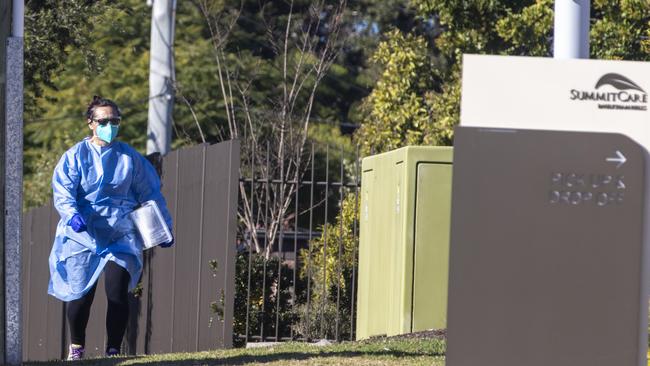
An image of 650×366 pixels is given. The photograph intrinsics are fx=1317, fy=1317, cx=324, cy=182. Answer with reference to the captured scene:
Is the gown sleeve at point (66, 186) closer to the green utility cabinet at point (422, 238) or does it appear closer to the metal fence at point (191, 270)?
the metal fence at point (191, 270)

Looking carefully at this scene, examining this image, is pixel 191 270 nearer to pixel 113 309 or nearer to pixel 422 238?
pixel 422 238

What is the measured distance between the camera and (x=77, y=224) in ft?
23.8

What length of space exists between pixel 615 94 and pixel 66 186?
4142mm

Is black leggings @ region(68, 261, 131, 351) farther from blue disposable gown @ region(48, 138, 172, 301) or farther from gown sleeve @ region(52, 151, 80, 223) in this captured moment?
gown sleeve @ region(52, 151, 80, 223)

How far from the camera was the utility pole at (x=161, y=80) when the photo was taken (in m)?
16.5

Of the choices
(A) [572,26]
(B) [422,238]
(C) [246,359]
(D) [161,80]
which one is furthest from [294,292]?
(D) [161,80]

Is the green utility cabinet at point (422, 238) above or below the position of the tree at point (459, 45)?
below

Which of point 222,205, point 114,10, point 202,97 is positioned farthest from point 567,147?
point 202,97

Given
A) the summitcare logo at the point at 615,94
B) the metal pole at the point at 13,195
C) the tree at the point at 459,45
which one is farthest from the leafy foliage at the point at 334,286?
the summitcare logo at the point at 615,94

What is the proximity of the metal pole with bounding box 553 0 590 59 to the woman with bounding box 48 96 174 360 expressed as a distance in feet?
10.4

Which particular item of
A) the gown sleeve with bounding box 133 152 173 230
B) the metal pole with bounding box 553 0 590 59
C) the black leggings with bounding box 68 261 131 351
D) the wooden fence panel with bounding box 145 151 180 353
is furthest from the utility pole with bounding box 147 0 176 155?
the metal pole with bounding box 553 0 590 59

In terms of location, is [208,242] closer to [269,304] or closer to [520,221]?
[269,304]

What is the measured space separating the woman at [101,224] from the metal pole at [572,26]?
3.17 metres

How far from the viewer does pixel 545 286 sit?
13.1ft
